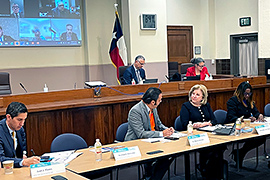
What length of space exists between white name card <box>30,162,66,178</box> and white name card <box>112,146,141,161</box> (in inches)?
19.4

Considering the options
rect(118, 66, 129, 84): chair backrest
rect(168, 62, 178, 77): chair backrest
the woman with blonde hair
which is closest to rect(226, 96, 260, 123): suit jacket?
the woman with blonde hair

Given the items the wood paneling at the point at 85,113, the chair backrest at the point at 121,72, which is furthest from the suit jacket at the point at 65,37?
the wood paneling at the point at 85,113

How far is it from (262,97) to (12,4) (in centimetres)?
552

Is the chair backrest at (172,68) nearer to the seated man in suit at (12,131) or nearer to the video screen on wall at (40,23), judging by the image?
the video screen on wall at (40,23)

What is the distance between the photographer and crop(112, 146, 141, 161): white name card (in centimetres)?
328

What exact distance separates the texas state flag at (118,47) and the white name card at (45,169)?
5823 millimetres

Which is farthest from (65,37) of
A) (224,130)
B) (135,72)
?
(224,130)

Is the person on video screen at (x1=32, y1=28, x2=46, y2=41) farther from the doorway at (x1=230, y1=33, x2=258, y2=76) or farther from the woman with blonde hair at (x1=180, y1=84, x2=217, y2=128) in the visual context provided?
the doorway at (x1=230, y1=33, x2=258, y2=76)

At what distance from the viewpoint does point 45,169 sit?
116 inches

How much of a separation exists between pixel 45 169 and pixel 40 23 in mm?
5925

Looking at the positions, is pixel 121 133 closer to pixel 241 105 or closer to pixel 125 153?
pixel 125 153

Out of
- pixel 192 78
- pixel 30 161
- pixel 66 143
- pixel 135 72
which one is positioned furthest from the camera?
pixel 135 72

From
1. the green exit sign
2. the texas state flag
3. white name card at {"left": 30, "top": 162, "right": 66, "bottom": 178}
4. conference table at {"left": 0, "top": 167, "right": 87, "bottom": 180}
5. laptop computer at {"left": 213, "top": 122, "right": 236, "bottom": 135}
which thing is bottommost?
conference table at {"left": 0, "top": 167, "right": 87, "bottom": 180}

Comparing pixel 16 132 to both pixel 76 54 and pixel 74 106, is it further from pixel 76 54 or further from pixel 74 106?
pixel 76 54
